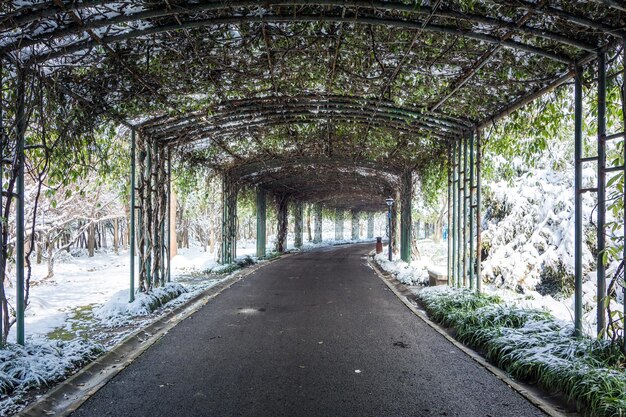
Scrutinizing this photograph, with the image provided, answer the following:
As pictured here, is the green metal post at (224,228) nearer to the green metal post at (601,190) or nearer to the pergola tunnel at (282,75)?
the pergola tunnel at (282,75)

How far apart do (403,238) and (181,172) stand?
9164 millimetres

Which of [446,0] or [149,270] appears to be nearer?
[446,0]

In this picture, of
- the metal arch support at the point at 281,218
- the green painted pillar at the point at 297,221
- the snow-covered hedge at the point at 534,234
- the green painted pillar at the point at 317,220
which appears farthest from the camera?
the green painted pillar at the point at 317,220

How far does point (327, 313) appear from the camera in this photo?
7.40 meters

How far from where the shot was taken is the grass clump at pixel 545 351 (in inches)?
135

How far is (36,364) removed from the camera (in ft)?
13.6

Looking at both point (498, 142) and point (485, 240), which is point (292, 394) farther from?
point (485, 240)

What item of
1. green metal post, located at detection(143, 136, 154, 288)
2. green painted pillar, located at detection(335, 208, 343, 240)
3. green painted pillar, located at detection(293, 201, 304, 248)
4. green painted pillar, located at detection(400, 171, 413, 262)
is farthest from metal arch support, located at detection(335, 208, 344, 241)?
green metal post, located at detection(143, 136, 154, 288)

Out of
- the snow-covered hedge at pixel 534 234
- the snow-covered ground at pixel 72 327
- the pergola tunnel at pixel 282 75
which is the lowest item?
the snow-covered ground at pixel 72 327

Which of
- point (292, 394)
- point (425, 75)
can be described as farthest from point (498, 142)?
point (292, 394)

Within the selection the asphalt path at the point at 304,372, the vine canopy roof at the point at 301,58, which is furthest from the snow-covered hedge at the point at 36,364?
the vine canopy roof at the point at 301,58

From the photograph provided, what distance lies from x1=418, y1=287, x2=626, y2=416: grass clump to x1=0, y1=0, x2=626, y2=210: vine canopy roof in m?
3.14

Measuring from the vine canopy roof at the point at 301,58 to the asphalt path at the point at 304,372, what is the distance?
3.61 m

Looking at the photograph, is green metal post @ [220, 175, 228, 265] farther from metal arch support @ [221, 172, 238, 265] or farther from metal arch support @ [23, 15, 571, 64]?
metal arch support @ [23, 15, 571, 64]
